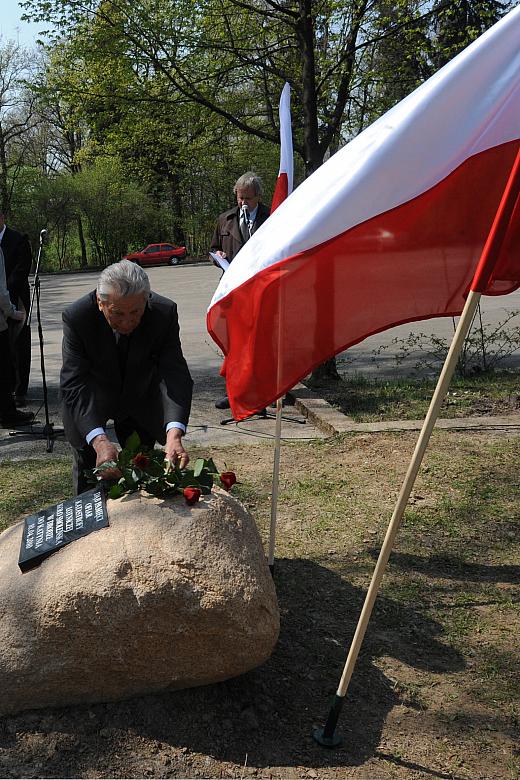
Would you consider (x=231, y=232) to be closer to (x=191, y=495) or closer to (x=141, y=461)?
(x=141, y=461)

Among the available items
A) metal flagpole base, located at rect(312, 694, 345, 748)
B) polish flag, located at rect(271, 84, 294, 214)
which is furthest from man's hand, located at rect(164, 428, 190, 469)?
polish flag, located at rect(271, 84, 294, 214)

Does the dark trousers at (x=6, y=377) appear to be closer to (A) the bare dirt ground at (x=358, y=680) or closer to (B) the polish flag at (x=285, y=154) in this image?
(A) the bare dirt ground at (x=358, y=680)

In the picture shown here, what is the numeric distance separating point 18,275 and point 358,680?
616 centimetres

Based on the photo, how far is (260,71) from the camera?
10.8 meters

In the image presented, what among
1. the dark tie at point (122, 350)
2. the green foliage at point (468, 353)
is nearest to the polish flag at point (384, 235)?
the dark tie at point (122, 350)

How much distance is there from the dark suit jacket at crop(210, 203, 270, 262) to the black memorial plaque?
449cm

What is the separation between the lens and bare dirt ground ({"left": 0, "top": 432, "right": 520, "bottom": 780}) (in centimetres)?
307

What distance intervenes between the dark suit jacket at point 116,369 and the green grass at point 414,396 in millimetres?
3481

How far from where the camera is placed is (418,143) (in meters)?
3.12

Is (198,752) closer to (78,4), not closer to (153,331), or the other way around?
(153,331)

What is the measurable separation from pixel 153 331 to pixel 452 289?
5.18 feet

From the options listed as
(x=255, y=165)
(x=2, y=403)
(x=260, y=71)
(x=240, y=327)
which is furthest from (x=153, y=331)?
(x=255, y=165)

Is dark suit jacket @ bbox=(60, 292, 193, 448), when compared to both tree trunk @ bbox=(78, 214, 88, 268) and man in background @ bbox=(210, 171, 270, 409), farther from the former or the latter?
tree trunk @ bbox=(78, 214, 88, 268)

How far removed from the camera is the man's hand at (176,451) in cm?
363
